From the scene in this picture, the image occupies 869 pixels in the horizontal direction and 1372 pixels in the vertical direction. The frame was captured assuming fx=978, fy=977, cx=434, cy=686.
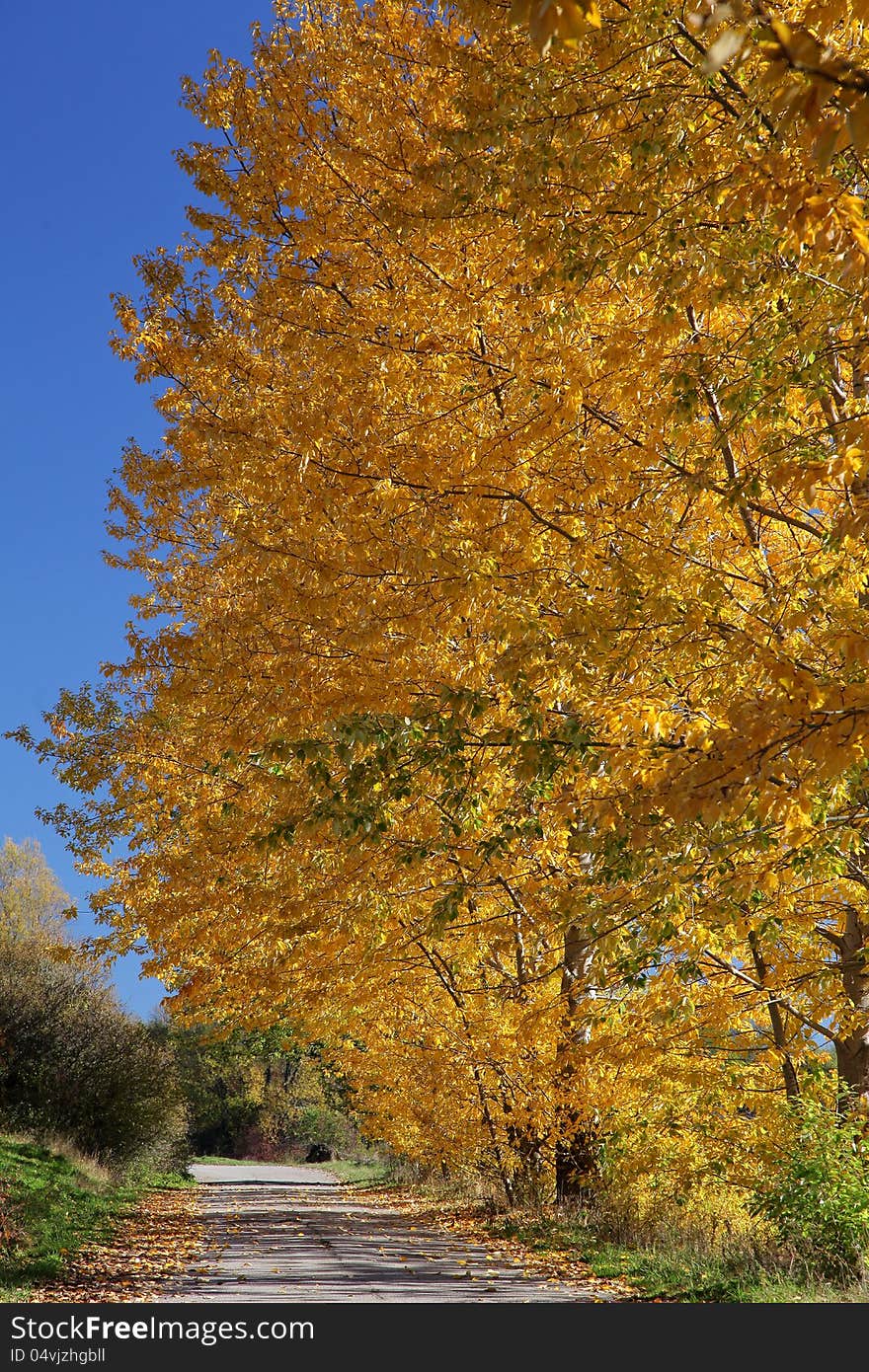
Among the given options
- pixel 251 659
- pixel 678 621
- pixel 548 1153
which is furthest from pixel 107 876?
pixel 678 621

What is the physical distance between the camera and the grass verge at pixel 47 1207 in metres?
8.56

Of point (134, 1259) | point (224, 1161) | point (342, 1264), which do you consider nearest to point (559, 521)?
point (342, 1264)

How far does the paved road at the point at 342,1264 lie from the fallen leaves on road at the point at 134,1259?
0.22 meters

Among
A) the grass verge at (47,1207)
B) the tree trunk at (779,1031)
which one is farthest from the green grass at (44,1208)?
the tree trunk at (779,1031)

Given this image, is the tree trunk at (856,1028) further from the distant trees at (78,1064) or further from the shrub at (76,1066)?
the shrub at (76,1066)

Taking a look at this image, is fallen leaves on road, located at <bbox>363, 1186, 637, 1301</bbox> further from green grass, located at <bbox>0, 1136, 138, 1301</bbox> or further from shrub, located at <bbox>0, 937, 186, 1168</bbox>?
shrub, located at <bbox>0, 937, 186, 1168</bbox>

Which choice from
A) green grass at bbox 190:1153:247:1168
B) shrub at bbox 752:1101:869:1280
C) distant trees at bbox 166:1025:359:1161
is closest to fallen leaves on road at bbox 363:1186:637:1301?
shrub at bbox 752:1101:869:1280

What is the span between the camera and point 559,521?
6.23 meters

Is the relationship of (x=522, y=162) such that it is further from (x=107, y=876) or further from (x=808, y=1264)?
(x=107, y=876)

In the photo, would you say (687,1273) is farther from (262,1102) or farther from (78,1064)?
(262,1102)

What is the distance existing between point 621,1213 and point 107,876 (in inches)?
374

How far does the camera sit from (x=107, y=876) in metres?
15.9

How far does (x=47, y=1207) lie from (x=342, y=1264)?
4.46 metres

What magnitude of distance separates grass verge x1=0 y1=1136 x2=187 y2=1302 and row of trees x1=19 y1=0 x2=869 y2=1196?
118 inches
